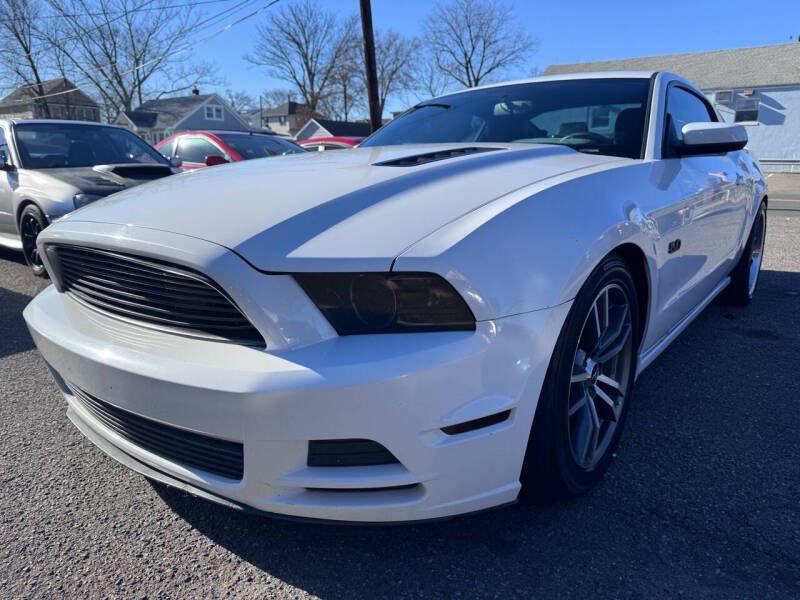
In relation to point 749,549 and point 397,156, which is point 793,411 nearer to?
point 749,549

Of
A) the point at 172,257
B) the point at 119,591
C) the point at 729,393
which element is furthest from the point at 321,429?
the point at 729,393

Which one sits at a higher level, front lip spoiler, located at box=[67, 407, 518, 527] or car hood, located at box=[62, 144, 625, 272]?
car hood, located at box=[62, 144, 625, 272]

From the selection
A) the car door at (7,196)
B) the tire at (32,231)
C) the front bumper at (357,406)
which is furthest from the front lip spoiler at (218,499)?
the car door at (7,196)

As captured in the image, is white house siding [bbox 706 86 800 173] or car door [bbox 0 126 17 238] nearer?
car door [bbox 0 126 17 238]

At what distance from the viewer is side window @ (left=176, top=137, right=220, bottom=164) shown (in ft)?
27.9

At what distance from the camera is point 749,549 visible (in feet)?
5.59

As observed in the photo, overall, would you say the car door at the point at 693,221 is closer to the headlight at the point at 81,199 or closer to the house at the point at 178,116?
the headlight at the point at 81,199

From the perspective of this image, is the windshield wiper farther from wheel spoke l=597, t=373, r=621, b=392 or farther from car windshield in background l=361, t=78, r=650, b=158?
wheel spoke l=597, t=373, r=621, b=392

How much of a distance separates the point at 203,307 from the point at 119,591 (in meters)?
0.82

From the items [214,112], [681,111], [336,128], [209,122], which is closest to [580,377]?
[681,111]

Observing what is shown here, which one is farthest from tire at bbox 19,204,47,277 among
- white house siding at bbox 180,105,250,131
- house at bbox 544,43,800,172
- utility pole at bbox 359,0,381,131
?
white house siding at bbox 180,105,250,131

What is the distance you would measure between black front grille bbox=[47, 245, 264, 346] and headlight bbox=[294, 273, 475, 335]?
21 centimetres

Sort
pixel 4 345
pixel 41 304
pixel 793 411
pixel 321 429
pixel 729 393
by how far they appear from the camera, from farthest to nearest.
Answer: pixel 4 345
pixel 729 393
pixel 793 411
pixel 41 304
pixel 321 429

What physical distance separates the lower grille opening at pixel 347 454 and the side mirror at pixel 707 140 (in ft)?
6.63
